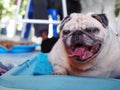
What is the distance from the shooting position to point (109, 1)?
8.52 ft

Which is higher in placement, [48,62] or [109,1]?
[109,1]

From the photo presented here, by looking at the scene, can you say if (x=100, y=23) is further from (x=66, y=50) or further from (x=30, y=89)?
(x=30, y=89)

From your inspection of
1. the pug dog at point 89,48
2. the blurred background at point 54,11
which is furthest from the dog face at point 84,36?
the blurred background at point 54,11

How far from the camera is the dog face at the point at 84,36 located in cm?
83

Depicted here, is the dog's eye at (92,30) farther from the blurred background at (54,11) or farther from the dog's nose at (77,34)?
the blurred background at (54,11)

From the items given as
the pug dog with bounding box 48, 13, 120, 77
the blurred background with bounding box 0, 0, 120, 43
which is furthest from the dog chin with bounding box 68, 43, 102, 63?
the blurred background with bounding box 0, 0, 120, 43

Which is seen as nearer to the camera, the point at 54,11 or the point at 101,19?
the point at 101,19

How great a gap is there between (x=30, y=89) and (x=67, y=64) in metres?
0.16

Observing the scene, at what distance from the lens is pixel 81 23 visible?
84 cm

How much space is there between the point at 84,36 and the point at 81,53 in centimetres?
4

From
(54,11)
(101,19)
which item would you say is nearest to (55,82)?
(101,19)

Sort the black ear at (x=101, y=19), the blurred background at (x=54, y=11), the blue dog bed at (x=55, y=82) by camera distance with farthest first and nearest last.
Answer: the blurred background at (x=54, y=11), the black ear at (x=101, y=19), the blue dog bed at (x=55, y=82)

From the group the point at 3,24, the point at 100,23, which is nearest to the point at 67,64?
the point at 100,23

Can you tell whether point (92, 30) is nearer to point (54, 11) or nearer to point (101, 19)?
point (101, 19)
